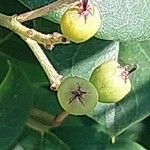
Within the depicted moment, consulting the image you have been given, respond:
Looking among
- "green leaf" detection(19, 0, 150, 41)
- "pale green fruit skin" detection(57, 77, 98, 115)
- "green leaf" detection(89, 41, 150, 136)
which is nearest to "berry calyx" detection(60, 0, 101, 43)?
"pale green fruit skin" detection(57, 77, 98, 115)

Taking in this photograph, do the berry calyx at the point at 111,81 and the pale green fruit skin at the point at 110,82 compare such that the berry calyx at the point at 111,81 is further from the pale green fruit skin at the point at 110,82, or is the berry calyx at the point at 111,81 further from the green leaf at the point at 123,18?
the green leaf at the point at 123,18

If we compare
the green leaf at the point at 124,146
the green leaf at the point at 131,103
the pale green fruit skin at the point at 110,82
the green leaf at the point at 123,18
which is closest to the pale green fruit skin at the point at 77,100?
the pale green fruit skin at the point at 110,82

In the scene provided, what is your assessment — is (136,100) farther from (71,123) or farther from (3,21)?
(3,21)

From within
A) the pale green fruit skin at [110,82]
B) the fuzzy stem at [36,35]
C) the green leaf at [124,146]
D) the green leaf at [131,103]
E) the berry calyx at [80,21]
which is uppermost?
the berry calyx at [80,21]

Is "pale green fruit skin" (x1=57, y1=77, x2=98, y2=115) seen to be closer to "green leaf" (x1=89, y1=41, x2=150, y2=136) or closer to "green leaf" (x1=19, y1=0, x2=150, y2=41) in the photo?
"green leaf" (x1=19, y1=0, x2=150, y2=41)

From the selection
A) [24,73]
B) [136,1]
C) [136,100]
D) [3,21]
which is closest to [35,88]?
[24,73]

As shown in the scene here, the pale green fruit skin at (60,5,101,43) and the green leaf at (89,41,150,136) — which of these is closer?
the pale green fruit skin at (60,5,101,43)

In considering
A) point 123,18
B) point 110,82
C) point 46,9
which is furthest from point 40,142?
point 46,9
